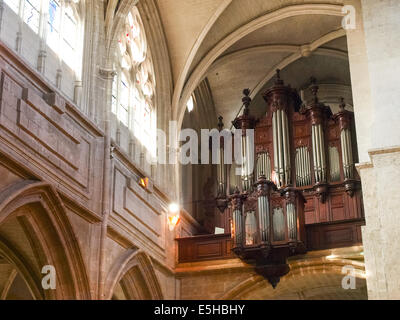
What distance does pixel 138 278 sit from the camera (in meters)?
16.2

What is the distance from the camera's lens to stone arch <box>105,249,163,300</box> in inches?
602

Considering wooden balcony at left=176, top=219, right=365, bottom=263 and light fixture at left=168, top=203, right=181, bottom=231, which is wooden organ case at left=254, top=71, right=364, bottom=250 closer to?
wooden balcony at left=176, top=219, right=365, bottom=263

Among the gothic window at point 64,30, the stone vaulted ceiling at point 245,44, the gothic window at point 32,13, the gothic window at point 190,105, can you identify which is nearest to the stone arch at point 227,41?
the stone vaulted ceiling at point 245,44

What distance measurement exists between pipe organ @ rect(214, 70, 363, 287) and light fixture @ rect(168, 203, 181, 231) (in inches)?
53.7

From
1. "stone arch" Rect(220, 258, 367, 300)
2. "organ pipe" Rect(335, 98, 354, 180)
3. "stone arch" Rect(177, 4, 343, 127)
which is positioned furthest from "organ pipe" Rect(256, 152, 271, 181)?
"stone arch" Rect(220, 258, 367, 300)

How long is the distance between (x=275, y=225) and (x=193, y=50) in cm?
520

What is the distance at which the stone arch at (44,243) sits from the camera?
1226 cm

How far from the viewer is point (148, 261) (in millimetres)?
16141

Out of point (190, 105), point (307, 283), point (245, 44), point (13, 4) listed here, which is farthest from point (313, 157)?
point (13, 4)

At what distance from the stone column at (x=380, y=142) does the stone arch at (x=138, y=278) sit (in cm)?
627

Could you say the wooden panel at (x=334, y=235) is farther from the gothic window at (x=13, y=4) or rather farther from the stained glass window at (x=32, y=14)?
the gothic window at (x=13, y=4)

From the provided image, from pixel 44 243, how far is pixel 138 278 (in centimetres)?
381

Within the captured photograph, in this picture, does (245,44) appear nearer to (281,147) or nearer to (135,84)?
(281,147)
